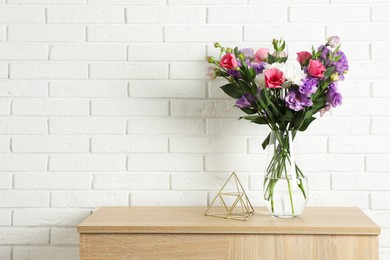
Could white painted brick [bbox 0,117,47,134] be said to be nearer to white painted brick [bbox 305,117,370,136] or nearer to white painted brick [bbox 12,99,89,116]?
white painted brick [bbox 12,99,89,116]

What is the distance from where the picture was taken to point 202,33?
194cm

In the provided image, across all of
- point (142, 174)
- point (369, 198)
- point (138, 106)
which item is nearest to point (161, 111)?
point (138, 106)

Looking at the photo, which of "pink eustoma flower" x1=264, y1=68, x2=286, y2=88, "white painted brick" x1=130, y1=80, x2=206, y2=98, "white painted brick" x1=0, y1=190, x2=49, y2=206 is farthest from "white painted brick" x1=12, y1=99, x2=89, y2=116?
"pink eustoma flower" x1=264, y1=68, x2=286, y2=88

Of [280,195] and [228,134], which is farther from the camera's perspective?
[228,134]

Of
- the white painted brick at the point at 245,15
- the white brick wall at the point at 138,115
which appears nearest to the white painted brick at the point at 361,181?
the white brick wall at the point at 138,115

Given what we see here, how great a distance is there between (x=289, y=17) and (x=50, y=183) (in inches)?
46.5

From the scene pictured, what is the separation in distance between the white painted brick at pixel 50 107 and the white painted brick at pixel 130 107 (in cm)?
5

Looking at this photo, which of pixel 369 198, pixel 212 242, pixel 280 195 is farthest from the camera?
pixel 369 198

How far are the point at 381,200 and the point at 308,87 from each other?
25.6 inches

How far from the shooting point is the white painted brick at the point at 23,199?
1957 millimetres

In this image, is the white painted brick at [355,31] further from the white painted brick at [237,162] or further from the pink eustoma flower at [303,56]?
the white painted brick at [237,162]

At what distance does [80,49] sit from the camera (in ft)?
6.41

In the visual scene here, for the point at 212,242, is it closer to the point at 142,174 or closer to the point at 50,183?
the point at 142,174

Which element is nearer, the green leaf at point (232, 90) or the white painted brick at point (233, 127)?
the green leaf at point (232, 90)
